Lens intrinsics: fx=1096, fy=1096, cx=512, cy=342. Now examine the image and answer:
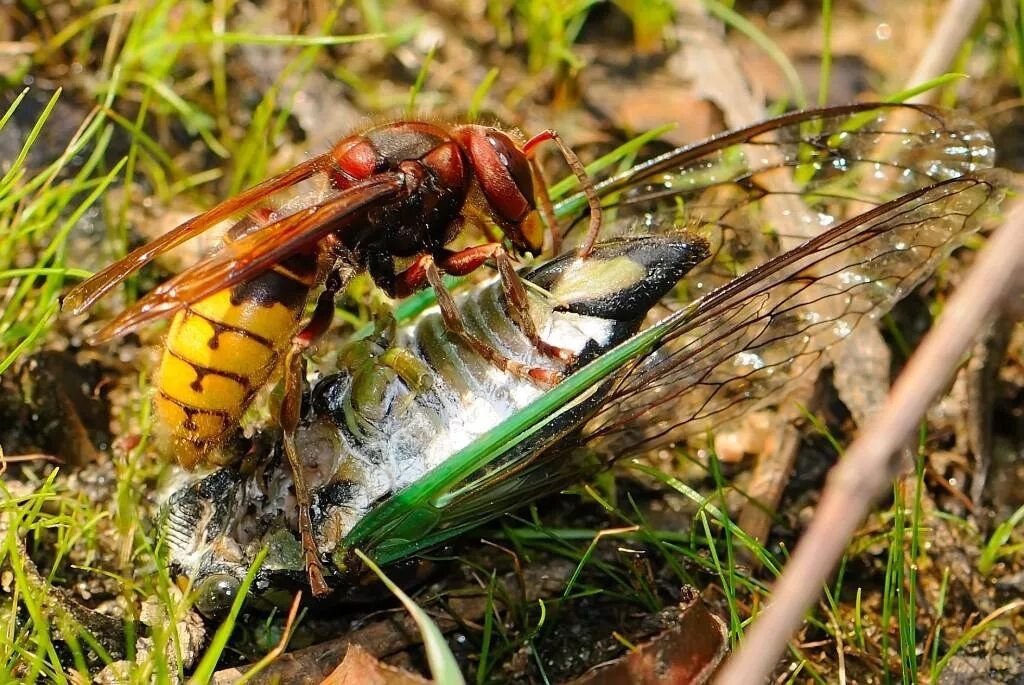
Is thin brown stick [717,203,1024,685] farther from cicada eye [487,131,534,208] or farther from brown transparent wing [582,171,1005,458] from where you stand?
cicada eye [487,131,534,208]

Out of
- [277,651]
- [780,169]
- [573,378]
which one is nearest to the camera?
[277,651]

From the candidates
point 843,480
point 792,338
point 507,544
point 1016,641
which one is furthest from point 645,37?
point 843,480

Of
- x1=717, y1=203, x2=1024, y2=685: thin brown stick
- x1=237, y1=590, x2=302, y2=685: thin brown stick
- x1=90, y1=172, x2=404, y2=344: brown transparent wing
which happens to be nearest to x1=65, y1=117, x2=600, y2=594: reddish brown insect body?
x1=90, y1=172, x2=404, y2=344: brown transparent wing

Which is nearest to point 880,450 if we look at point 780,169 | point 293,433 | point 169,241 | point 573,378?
point 573,378

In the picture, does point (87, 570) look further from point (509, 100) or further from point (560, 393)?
point (509, 100)

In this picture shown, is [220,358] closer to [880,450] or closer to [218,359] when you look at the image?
[218,359]

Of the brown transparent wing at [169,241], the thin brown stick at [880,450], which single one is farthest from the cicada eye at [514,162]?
the thin brown stick at [880,450]

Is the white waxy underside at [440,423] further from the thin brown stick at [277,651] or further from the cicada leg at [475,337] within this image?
the thin brown stick at [277,651]
